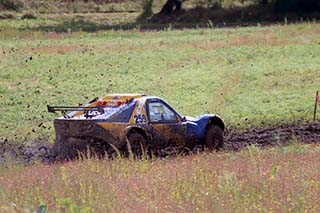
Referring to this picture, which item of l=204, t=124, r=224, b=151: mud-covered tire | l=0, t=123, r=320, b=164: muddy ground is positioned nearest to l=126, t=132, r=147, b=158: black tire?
l=0, t=123, r=320, b=164: muddy ground

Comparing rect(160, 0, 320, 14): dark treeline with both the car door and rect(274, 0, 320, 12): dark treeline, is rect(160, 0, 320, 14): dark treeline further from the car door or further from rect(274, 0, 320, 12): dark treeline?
the car door

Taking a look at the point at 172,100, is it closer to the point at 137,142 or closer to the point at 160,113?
the point at 160,113

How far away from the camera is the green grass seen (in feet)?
80.6

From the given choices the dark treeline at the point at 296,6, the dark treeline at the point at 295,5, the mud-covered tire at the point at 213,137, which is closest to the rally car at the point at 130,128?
the mud-covered tire at the point at 213,137

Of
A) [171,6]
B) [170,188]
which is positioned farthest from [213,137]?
[171,6]

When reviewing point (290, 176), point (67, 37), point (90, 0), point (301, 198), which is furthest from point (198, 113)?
point (90, 0)

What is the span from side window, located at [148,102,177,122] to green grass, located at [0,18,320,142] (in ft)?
14.2

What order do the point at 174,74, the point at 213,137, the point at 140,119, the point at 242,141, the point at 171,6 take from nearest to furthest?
1. the point at 140,119
2. the point at 213,137
3. the point at 242,141
4. the point at 174,74
5. the point at 171,6

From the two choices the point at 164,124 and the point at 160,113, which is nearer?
the point at 164,124

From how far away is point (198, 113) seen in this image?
80.0 ft

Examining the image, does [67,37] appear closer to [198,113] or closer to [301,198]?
[198,113]

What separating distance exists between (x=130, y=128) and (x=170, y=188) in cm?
769

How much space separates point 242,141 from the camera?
66.1 feet

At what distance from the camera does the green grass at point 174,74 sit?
24578 mm
